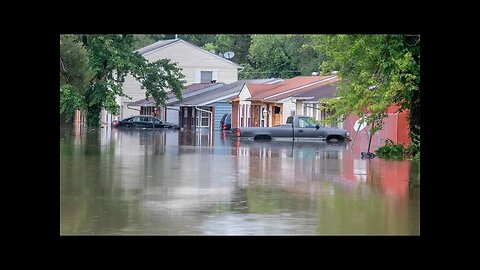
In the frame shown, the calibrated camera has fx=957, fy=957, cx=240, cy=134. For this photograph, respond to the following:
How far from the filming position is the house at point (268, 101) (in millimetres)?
53872

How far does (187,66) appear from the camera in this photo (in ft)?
246

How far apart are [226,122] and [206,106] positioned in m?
2.65

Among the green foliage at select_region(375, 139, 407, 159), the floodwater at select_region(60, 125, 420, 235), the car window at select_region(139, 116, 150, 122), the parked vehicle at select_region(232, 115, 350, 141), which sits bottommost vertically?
the floodwater at select_region(60, 125, 420, 235)

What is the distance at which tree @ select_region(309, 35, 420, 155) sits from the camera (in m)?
28.6

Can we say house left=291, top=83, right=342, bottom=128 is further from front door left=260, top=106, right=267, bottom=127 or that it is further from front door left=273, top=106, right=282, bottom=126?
front door left=260, top=106, right=267, bottom=127

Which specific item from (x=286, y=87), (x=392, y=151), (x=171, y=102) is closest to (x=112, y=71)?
(x=171, y=102)

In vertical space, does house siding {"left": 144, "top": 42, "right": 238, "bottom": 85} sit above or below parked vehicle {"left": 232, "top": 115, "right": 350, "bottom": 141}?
above

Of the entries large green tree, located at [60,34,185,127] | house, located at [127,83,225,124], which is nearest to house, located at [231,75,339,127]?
large green tree, located at [60,34,185,127]

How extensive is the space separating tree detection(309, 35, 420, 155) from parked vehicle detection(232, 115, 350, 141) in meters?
14.6

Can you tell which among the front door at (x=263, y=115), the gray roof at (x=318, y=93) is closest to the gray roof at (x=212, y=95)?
the front door at (x=263, y=115)
